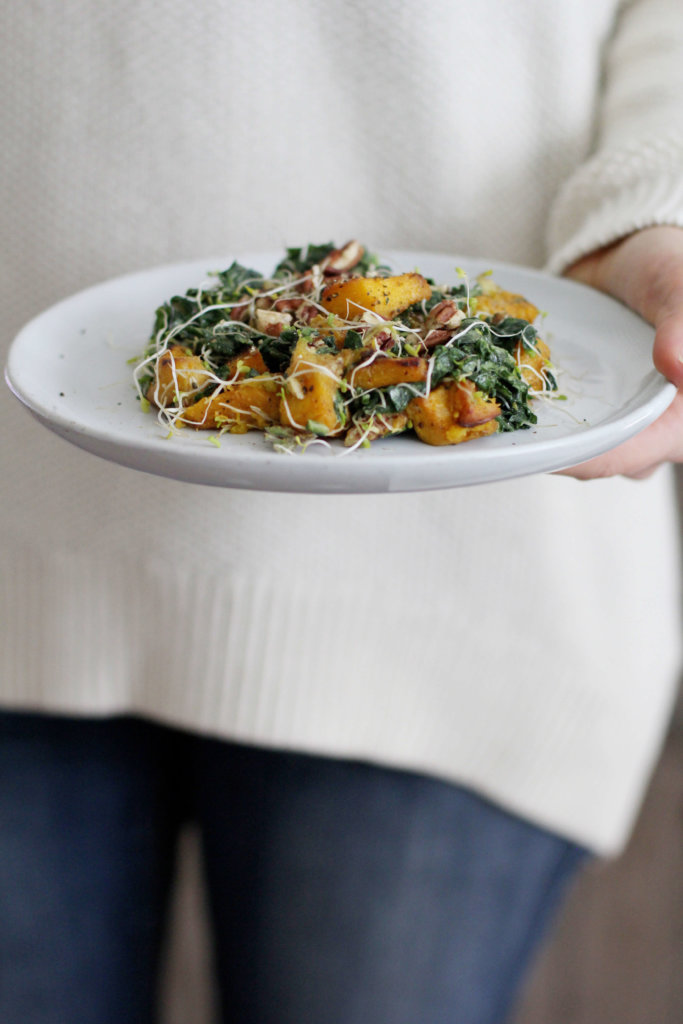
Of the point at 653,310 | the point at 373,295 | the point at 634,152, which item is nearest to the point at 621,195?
the point at 634,152

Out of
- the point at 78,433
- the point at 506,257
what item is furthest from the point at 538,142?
the point at 78,433

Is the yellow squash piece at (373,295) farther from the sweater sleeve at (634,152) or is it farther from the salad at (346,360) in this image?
the sweater sleeve at (634,152)

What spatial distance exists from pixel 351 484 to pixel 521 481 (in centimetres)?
46

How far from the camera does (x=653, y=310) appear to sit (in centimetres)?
68

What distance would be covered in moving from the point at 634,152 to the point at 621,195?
0.14 feet

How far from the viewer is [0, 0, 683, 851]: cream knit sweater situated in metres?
0.78

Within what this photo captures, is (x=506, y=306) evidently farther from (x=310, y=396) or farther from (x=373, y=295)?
(x=310, y=396)

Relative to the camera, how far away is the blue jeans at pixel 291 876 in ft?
3.41

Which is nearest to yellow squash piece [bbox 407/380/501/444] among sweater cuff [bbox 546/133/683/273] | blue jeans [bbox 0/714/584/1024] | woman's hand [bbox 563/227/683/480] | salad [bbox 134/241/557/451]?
salad [bbox 134/241/557/451]

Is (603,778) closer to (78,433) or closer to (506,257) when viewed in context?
(506,257)

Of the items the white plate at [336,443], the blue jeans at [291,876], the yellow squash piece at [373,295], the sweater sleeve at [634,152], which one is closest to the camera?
the white plate at [336,443]

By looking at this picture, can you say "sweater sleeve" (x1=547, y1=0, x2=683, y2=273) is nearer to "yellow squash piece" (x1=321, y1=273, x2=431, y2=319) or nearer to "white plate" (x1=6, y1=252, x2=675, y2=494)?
"white plate" (x1=6, y1=252, x2=675, y2=494)

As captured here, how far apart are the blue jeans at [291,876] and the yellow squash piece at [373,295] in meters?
0.61

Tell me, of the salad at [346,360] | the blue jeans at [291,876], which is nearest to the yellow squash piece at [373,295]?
the salad at [346,360]
